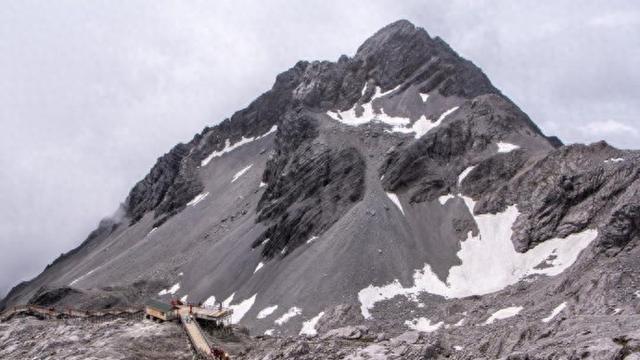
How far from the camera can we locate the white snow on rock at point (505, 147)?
407 ft

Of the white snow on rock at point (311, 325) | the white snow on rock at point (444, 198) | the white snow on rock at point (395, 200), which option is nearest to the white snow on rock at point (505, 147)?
the white snow on rock at point (444, 198)

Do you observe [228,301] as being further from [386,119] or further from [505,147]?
[386,119]

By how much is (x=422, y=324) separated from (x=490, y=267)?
20.3m

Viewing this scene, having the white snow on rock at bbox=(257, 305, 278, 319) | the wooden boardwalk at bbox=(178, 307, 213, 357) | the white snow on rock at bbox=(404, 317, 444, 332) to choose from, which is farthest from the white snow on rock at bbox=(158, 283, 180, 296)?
the wooden boardwalk at bbox=(178, 307, 213, 357)

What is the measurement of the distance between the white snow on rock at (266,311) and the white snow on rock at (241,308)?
3392mm

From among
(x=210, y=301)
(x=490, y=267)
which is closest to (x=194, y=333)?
(x=490, y=267)

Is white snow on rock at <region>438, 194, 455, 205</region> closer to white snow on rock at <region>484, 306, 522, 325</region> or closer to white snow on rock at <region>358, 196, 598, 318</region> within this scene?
white snow on rock at <region>358, 196, 598, 318</region>

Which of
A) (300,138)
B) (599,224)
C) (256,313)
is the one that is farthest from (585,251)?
(300,138)

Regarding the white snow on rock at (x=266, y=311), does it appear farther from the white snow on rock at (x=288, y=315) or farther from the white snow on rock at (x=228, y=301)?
the white snow on rock at (x=228, y=301)

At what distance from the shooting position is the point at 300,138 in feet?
489

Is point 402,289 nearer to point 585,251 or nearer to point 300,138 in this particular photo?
point 585,251

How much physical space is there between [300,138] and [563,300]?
89745 millimetres

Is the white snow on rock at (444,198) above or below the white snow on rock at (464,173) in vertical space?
below

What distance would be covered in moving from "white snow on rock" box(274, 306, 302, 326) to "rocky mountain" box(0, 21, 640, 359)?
0.26m
